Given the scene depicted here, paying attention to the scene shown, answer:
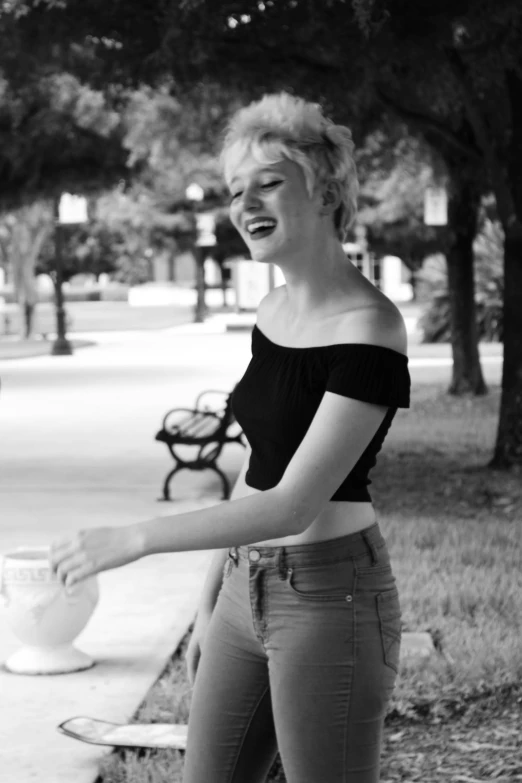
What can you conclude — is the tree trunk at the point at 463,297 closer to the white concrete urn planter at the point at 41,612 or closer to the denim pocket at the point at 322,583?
the white concrete urn planter at the point at 41,612

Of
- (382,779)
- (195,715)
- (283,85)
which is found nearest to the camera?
(195,715)

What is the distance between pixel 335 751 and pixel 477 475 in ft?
31.0

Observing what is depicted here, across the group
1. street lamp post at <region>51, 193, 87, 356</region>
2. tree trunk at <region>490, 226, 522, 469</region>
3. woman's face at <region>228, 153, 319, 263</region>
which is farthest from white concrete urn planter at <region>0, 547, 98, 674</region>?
street lamp post at <region>51, 193, 87, 356</region>

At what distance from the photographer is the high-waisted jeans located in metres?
2.56

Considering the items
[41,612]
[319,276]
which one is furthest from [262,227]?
[41,612]

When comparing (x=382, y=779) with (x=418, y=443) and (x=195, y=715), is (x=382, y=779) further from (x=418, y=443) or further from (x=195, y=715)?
(x=418, y=443)

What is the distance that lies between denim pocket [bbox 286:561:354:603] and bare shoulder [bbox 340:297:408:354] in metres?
0.42

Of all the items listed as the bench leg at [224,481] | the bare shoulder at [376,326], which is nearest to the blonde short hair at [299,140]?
the bare shoulder at [376,326]

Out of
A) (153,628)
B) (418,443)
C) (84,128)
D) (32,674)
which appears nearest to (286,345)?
(32,674)

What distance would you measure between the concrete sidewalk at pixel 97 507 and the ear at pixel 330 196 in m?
2.66

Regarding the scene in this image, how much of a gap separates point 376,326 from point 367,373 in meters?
0.10

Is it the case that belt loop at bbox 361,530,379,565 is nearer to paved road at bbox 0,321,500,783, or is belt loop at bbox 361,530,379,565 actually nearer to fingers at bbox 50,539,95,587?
fingers at bbox 50,539,95,587

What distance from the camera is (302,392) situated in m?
2.56

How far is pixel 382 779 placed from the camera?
4789 millimetres
